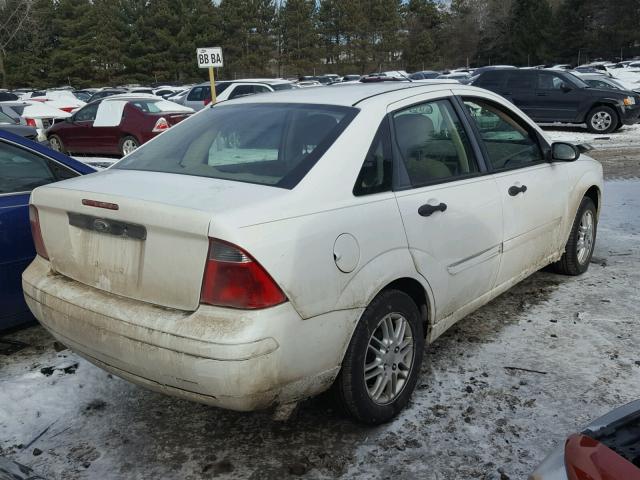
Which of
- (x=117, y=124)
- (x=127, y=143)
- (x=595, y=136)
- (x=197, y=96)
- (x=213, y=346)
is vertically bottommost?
(x=595, y=136)

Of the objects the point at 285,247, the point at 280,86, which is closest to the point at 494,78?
the point at 280,86

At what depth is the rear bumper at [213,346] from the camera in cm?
240

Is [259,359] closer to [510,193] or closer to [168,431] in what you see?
[168,431]

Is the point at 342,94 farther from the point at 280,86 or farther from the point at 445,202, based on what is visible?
the point at 280,86

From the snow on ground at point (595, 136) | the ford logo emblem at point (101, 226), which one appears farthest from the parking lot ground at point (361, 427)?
the snow on ground at point (595, 136)

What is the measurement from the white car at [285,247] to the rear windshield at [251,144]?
12mm

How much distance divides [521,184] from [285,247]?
2147 millimetres

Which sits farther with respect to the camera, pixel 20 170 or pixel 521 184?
pixel 20 170

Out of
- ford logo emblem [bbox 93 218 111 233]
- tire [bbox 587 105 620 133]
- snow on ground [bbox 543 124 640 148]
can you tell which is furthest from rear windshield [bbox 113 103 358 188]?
tire [bbox 587 105 620 133]

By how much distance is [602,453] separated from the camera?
159 cm

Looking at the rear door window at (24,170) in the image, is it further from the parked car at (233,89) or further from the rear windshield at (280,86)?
the rear windshield at (280,86)

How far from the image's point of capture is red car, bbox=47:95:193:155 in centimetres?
1398

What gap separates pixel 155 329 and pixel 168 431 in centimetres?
83

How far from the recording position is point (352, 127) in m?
3.01
